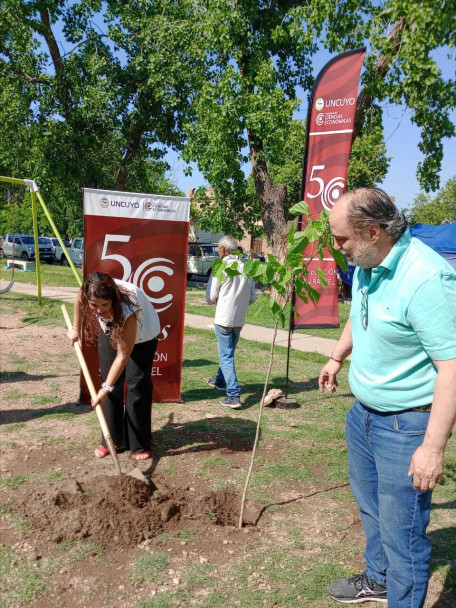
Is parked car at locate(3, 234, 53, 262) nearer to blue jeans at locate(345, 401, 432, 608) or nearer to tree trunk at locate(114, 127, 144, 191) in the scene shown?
tree trunk at locate(114, 127, 144, 191)

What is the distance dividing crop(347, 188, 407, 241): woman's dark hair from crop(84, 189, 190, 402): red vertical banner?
3650 mm

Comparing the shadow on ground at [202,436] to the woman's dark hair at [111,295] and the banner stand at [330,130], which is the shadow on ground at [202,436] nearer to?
the woman's dark hair at [111,295]

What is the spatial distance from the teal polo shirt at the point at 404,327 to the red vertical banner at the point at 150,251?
141 inches

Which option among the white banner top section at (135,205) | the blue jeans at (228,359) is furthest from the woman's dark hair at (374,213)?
the blue jeans at (228,359)

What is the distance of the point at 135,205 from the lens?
18.3ft

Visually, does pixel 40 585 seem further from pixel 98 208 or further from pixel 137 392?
pixel 98 208

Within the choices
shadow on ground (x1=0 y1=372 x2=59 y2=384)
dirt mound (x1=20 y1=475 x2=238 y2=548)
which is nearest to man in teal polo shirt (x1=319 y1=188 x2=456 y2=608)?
dirt mound (x1=20 y1=475 x2=238 y2=548)

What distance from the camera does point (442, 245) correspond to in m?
14.9

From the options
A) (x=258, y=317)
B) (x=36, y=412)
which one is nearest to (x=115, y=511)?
(x=36, y=412)

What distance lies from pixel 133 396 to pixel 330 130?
3.86m

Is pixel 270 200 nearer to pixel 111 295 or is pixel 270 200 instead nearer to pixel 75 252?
pixel 111 295

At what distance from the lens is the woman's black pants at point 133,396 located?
451 cm

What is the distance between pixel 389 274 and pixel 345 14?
13045 millimetres

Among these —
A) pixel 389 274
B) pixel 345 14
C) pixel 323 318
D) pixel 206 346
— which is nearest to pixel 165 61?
pixel 345 14
